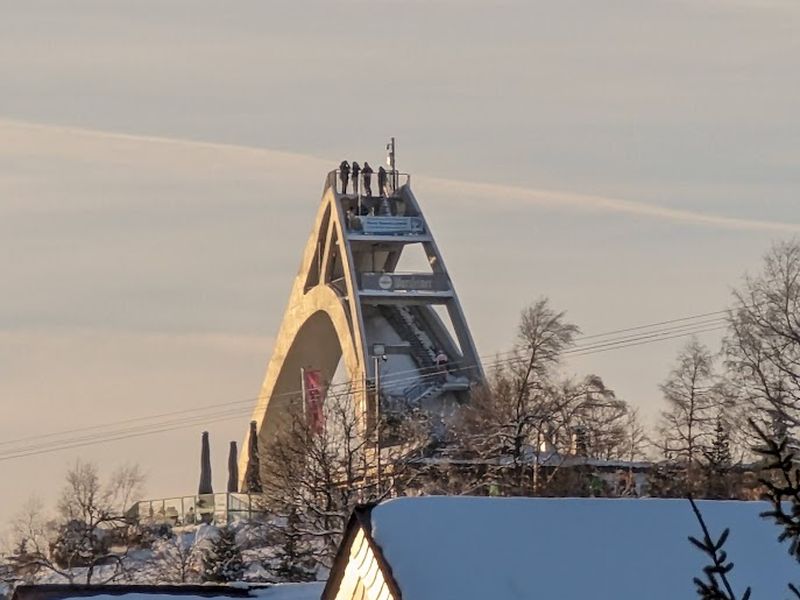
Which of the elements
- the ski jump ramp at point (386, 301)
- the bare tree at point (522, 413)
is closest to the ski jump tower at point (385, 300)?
the ski jump ramp at point (386, 301)

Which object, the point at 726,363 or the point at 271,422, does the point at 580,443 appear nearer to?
the point at 726,363

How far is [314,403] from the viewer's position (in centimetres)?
6362

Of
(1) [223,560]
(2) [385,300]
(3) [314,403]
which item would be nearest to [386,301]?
(2) [385,300]

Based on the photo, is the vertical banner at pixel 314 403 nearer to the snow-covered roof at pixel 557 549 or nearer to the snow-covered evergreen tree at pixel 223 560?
the snow-covered evergreen tree at pixel 223 560

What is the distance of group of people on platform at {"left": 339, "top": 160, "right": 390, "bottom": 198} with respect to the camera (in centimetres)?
8862

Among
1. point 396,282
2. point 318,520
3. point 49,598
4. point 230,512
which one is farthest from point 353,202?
point 49,598

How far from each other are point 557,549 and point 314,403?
149 feet

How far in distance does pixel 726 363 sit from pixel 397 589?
36.3m

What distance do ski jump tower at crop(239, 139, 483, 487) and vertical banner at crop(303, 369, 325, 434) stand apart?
152cm

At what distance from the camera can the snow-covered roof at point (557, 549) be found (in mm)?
17906

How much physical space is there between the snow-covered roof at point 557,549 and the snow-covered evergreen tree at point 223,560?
91.4ft

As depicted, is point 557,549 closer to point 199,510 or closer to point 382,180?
point 199,510

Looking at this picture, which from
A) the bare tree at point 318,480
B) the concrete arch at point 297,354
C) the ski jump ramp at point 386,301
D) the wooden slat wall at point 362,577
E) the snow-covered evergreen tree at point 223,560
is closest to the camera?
the wooden slat wall at point 362,577

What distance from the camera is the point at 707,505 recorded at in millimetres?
20328
